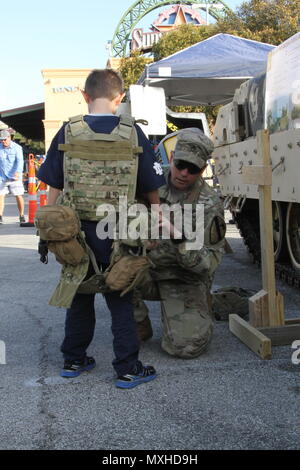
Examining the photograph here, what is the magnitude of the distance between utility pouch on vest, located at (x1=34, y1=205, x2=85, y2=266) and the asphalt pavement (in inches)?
27.0

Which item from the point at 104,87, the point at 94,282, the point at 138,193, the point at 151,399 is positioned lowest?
the point at 151,399

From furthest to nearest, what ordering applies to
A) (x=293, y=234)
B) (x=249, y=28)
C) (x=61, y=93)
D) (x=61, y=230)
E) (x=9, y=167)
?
(x=61, y=93)
(x=249, y=28)
(x=9, y=167)
(x=293, y=234)
(x=61, y=230)

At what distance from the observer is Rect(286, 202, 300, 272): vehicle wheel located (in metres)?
5.14

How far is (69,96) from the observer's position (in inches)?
1475

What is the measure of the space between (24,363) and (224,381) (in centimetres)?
115

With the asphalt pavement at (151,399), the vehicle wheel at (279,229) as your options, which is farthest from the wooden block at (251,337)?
the vehicle wheel at (279,229)

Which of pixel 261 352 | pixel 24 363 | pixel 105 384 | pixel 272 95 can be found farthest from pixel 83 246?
pixel 272 95

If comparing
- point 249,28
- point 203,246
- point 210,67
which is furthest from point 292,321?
point 249,28

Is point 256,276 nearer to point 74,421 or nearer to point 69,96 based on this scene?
point 74,421

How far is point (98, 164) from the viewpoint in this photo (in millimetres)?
2832

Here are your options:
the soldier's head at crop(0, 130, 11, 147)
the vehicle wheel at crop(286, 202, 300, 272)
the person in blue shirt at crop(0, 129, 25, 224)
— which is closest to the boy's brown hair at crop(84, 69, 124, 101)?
the vehicle wheel at crop(286, 202, 300, 272)

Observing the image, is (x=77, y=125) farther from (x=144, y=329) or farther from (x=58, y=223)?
(x=144, y=329)

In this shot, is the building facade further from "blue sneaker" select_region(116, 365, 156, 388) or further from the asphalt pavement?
"blue sneaker" select_region(116, 365, 156, 388)

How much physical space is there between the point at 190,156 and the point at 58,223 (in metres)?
0.96
